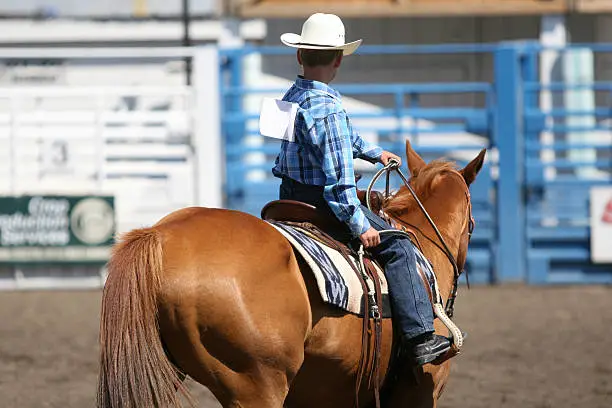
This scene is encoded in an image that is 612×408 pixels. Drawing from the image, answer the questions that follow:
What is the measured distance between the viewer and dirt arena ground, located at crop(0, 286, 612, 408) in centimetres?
621

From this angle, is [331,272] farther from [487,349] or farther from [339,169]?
[487,349]

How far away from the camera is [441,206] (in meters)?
4.77

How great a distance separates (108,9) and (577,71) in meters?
7.22

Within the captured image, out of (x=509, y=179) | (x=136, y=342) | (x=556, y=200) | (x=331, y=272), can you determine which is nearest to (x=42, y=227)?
(x=509, y=179)

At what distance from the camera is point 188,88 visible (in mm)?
11227

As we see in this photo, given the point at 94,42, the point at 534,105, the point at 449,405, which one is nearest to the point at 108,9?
the point at 94,42

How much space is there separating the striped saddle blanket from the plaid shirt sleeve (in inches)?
5.5

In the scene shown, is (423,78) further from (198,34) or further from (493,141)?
(493,141)

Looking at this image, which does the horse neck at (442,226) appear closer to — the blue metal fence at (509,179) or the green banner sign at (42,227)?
the blue metal fence at (509,179)

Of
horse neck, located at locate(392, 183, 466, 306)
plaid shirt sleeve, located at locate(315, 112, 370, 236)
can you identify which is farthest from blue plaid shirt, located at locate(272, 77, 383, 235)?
horse neck, located at locate(392, 183, 466, 306)

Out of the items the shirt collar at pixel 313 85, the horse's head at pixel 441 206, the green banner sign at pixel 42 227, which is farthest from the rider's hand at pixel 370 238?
the green banner sign at pixel 42 227

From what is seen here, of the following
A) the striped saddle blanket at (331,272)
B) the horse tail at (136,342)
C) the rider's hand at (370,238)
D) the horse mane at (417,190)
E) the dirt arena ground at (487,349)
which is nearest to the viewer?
the horse tail at (136,342)

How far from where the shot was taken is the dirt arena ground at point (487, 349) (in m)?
6.21

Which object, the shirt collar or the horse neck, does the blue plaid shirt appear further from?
the horse neck
